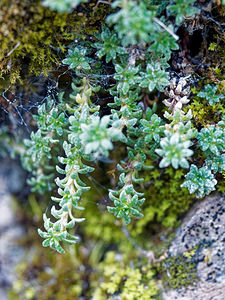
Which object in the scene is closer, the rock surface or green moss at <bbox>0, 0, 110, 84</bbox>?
green moss at <bbox>0, 0, 110, 84</bbox>

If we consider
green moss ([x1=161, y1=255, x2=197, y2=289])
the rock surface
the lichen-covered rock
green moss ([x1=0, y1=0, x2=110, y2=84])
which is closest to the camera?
green moss ([x1=0, y1=0, x2=110, y2=84])

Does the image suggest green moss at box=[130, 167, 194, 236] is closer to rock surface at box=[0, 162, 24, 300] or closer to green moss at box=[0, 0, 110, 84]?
green moss at box=[0, 0, 110, 84]

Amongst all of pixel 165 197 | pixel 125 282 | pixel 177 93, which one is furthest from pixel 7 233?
pixel 177 93

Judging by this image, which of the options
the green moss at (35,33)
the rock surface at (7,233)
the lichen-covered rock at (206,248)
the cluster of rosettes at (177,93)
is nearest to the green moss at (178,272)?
the lichen-covered rock at (206,248)

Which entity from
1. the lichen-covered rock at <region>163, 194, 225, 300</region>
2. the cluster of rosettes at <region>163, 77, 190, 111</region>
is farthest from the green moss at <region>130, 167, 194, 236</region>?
the cluster of rosettes at <region>163, 77, 190, 111</region>

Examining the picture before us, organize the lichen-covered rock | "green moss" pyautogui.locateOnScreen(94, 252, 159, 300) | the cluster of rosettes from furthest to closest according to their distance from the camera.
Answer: "green moss" pyautogui.locateOnScreen(94, 252, 159, 300) → the lichen-covered rock → the cluster of rosettes

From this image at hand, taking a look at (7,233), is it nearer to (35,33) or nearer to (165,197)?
(165,197)

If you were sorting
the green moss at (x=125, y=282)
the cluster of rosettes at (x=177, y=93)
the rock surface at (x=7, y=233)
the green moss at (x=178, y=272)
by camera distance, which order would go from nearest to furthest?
the cluster of rosettes at (x=177, y=93) → the green moss at (x=178, y=272) → the green moss at (x=125, y=282) → the rock surface at (x=7, y=233)

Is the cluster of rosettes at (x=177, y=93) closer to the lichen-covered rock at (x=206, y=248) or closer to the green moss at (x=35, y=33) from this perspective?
the green moss at (x=35, y=33)

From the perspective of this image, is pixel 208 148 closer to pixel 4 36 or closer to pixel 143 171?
pixel 143 171

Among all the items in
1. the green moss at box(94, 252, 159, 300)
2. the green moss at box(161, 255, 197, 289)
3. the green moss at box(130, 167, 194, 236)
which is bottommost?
the green moss at box(94, 252, 159, 300)
